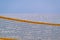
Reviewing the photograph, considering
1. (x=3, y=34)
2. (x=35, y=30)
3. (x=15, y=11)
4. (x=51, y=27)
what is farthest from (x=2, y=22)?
(x=51, y=27)

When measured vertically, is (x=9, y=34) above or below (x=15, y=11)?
below

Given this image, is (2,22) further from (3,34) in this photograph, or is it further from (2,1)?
(2,1)

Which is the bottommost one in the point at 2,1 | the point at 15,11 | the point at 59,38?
the point at 59,38

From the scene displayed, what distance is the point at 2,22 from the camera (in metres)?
2.72

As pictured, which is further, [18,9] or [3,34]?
[18,9]

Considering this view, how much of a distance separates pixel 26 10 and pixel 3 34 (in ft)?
2.49

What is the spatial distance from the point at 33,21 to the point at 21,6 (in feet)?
1.93

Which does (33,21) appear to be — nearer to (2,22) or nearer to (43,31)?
(43,31)

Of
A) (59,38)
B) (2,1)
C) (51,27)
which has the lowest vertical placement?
(59,38)

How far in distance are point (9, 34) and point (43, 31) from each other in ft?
2.23

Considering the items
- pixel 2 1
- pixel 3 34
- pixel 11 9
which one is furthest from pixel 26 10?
pixel 3 34

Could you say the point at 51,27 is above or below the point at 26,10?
below

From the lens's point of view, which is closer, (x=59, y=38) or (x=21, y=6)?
(x=59, y=38)

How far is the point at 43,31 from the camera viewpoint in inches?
109
